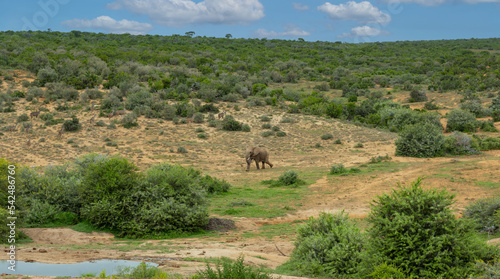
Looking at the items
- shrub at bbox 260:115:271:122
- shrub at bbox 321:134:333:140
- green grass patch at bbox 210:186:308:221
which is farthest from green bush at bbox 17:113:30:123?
shrub at bbox 321:134:333:140

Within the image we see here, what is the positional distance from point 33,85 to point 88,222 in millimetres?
23224

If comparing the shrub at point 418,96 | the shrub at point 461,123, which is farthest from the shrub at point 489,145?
the shrub at point 418,96

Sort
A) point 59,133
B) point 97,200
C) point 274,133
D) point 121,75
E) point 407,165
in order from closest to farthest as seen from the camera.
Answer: point 97,200 < point 407,165 < point 59,133 < point 274,133 < point 121,75

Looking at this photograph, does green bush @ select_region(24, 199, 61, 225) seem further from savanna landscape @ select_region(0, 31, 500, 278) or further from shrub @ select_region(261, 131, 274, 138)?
shrub @ select_region(261, 131, 274, 138)

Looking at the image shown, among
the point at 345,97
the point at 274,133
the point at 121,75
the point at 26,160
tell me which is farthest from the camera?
the point at 345,97

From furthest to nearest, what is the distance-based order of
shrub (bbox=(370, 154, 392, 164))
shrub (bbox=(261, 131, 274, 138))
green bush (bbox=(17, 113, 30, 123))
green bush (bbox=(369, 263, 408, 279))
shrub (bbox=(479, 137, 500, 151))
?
shrub (bbox=(261, 131, 274, 138)) < green bush (bbox=(17, 113, 30, 123)) < shrub (bbox=(479, 137, 500, 151)) < shrub (bbox=(370, 154, 392, 164)) < green bush (bbox=(369, 263, 408, 279))

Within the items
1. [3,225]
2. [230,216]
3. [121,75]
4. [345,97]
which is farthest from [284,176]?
[345,97]

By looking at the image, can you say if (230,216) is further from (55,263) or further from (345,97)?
(345,97)

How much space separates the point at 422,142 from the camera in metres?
20.1

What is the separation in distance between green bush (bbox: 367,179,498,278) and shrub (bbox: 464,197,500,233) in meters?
3.35

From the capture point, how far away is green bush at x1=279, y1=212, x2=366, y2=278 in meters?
7.44

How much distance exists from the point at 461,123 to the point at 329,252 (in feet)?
71.2

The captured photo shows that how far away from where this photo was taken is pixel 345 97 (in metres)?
38.3

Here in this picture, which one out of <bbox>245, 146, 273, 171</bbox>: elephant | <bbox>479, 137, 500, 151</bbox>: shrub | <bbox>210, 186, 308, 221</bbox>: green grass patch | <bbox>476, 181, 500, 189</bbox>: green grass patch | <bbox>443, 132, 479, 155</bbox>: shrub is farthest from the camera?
<bbox>479, 137, 500, 151</bbox>: shrub
